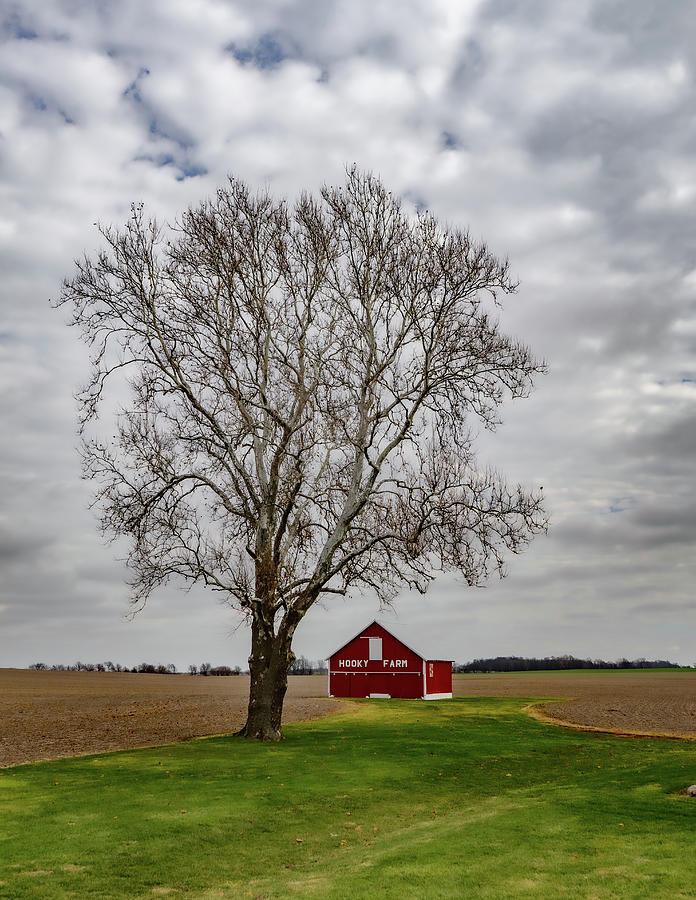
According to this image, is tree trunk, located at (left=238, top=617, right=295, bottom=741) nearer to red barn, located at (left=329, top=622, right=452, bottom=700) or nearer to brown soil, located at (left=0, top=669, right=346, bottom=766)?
brown soil, located at (left=0, top=669, right=346, bottom=766)

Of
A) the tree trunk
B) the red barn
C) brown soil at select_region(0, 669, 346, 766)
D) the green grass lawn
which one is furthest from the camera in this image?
the red barn

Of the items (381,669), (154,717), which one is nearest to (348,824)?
(154,717)

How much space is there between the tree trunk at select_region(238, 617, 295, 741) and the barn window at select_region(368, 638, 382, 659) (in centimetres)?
2886

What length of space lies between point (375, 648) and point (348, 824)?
41147 mm

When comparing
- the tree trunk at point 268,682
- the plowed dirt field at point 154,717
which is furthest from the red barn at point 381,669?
the tree trunk at point 268,682

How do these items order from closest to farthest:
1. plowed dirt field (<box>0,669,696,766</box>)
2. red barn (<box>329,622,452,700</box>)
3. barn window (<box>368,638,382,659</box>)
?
1. plowed dirt field (<box>0,669,696,766</box>)
2. red barn (<box>329,622,452,700</box>)
3. barn window (<box>368,638,382,659</box>)

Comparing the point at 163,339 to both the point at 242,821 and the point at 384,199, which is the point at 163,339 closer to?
the point at 384,199

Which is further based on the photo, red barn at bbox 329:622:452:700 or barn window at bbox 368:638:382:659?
barn window at bbox 368:638:382:659

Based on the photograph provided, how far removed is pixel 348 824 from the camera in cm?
1564

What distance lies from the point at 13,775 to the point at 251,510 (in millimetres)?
11243

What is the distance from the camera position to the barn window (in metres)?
56.1

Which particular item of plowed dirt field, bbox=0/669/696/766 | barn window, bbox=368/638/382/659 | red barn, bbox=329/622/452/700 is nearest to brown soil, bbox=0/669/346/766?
plowed dirt field, bbox=0/669/696/766

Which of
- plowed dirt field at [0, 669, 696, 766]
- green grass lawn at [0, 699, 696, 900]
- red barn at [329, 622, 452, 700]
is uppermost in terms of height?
red barn at [329, 622, 452, 700]

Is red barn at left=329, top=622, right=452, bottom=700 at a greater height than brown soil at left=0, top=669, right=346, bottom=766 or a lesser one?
greater
